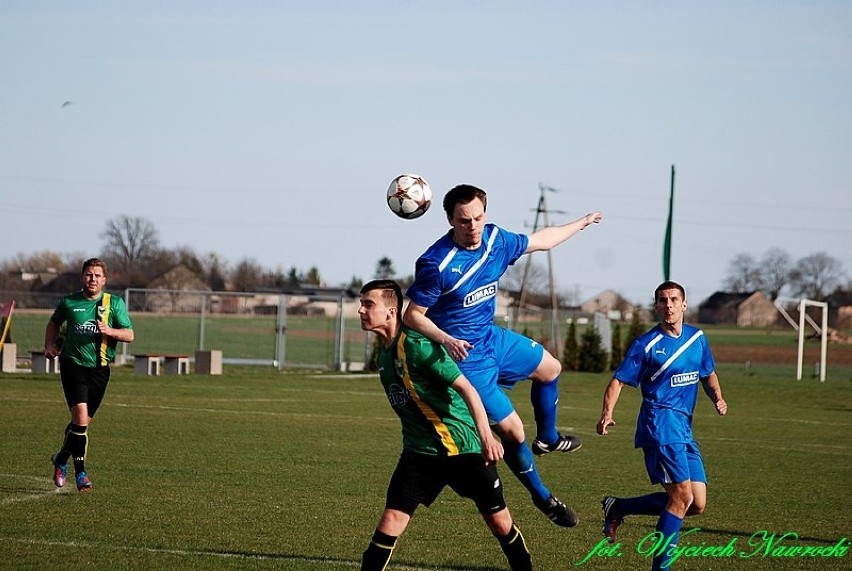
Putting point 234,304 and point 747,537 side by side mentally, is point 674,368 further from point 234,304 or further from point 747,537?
point 234,304

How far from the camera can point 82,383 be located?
11.6 m

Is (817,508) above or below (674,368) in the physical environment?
below

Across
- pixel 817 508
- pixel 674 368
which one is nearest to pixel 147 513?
pixel 674 368

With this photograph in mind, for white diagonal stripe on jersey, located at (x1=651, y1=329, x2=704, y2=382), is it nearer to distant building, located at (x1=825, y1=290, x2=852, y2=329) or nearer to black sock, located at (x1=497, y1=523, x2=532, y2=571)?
black sock, located at (x1=497, y1=523, x2=532, y2=571)

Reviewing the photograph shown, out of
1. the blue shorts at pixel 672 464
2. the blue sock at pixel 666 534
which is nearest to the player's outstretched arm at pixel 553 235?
the blue shorts at pixel 672 464

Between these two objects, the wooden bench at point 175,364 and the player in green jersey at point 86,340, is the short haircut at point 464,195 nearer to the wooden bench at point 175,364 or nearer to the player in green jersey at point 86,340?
the player in green jersey at point 86,340

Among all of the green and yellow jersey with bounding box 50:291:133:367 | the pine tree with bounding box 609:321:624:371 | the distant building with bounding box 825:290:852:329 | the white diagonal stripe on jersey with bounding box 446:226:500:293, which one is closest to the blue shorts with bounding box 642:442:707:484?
the white diagonal stripe on jersey with bounding box 446:226:500:293

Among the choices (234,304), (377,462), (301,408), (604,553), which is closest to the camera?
(604,553)

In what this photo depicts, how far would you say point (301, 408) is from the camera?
74.3ft

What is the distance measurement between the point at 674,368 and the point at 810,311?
3139 inches

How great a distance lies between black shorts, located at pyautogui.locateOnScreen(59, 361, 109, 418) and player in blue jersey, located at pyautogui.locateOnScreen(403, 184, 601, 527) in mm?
4696

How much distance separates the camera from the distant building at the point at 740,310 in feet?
316

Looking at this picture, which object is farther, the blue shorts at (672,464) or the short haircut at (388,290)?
the blue shorts at (672,464)

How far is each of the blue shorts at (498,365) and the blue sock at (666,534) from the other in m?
1.29
